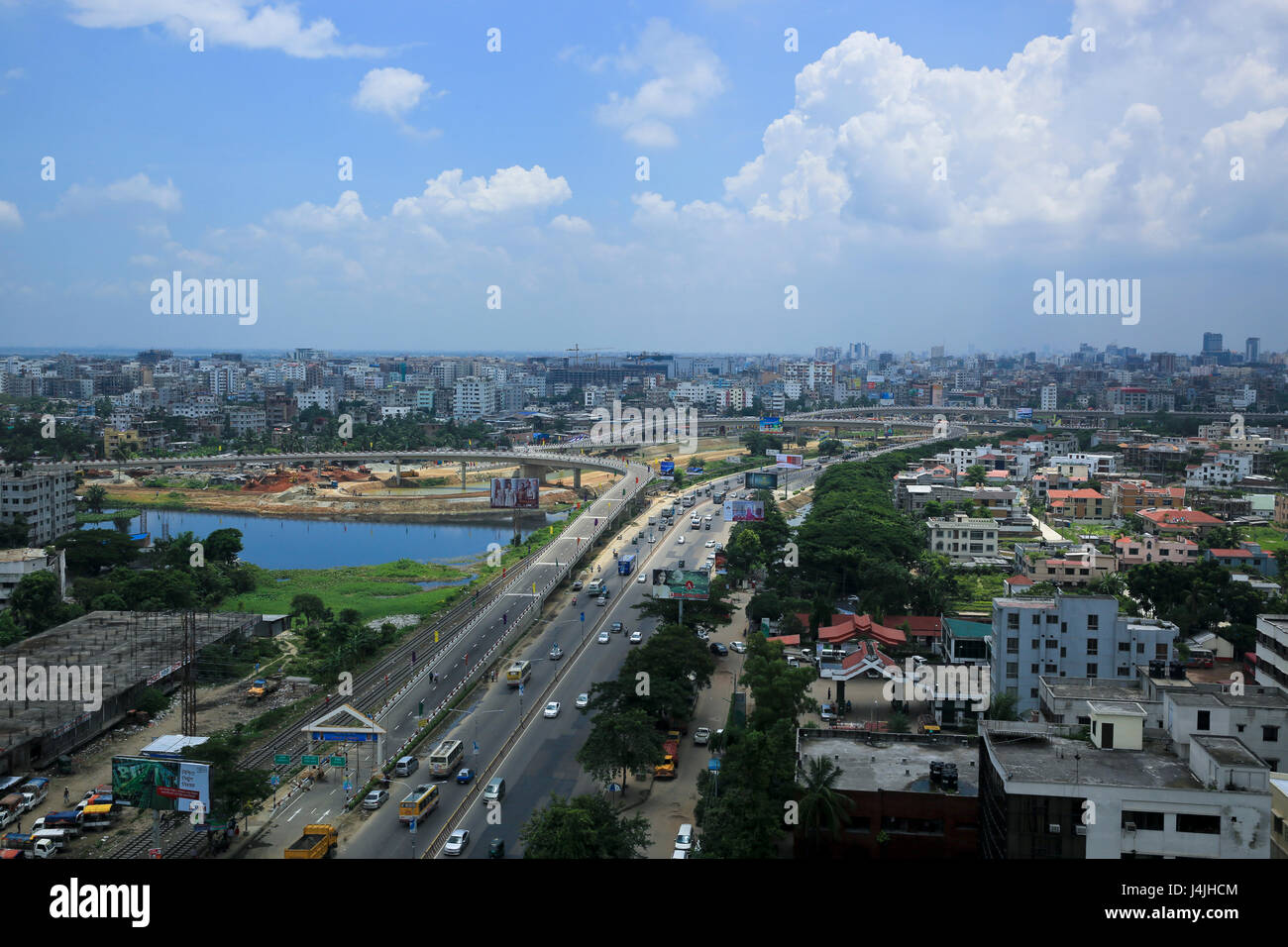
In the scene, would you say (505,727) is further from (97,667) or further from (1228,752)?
(1228,752)

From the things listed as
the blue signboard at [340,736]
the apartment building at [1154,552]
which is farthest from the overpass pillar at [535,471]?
the blue signboard at [340,736]

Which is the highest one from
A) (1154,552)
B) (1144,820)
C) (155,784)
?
(1144,820)

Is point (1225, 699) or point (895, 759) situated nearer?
point (1225, 699)

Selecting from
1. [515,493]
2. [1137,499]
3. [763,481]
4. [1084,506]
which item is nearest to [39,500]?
[515,493]

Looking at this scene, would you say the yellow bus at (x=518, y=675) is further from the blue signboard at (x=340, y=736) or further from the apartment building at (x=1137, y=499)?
the apartment building at (x=1137, y=499)
